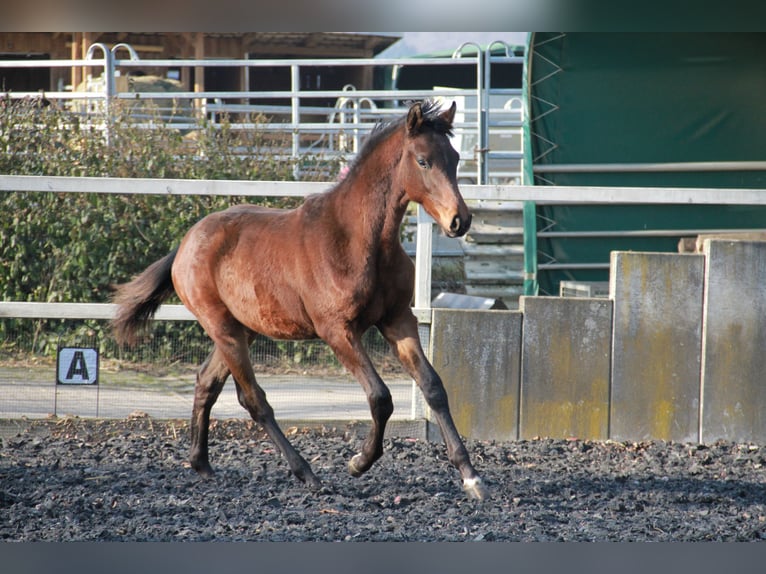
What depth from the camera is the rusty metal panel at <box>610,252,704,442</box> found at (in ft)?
21.0

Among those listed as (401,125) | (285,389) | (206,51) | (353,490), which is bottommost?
(353,490)

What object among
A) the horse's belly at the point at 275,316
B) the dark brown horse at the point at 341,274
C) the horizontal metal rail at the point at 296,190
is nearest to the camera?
the dark brown horse at the point at 341,274

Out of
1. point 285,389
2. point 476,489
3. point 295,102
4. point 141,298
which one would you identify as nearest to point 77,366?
point 141,298

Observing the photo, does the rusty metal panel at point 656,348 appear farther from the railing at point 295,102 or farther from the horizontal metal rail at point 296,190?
the railing at point 295,102

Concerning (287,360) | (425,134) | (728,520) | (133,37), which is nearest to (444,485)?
(728,520)

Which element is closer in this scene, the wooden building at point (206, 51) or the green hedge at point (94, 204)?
the green hedge at point (94, 204)

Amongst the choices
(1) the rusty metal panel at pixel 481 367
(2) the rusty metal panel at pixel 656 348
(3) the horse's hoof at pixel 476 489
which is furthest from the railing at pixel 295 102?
(3) the horse's hoof at pixel 476 489

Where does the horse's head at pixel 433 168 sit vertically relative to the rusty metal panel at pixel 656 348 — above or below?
above

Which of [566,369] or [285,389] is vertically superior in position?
[566,369]

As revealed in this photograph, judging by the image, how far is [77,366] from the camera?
6.38 meters

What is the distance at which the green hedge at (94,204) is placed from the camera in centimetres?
814

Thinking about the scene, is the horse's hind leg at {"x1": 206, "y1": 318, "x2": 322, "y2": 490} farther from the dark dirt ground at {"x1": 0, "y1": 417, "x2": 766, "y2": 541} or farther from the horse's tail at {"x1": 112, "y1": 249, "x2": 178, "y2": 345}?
the horse's tail at {"x1": 112, "y1": 249, "x2": 178, "y2": 345}

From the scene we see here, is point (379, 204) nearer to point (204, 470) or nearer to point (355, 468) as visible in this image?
point (355, 468)

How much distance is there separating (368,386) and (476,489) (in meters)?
0.74
